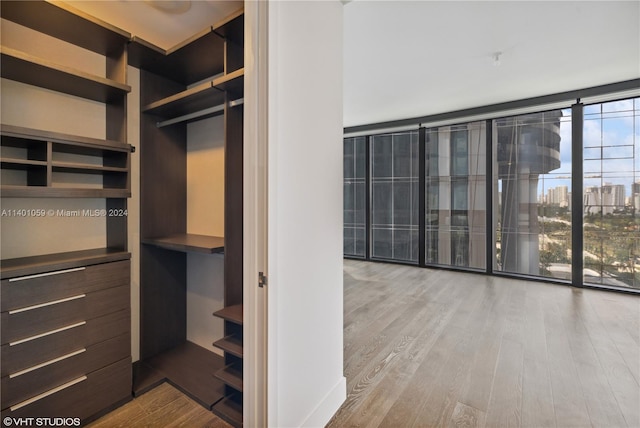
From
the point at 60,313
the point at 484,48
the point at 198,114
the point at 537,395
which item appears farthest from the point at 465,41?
the point at 60,313

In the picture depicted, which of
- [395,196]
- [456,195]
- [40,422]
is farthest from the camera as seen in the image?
[395,196]

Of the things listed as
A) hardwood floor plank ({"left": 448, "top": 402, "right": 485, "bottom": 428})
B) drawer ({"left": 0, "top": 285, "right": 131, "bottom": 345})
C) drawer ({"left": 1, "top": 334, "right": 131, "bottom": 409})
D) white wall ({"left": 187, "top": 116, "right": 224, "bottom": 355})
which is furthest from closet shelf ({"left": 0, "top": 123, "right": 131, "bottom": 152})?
hardwood floor plank ({"left": 448, "top": 402, "right": 485, "bottom": 428})

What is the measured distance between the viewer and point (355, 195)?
644cm

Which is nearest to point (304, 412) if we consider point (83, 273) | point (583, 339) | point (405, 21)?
point (83, 273)

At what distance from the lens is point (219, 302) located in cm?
228

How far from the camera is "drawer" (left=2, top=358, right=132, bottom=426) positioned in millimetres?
1459

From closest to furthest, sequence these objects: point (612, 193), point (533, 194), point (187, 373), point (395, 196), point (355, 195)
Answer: point (187, 373) < point (612, 193) < point (533, 194) < point (395, 196) < point (355, 195)

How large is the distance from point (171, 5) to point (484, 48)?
275 cm

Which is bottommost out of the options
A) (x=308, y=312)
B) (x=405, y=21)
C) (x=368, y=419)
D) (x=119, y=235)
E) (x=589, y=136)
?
(x=368, y=419)

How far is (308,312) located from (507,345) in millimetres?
2056

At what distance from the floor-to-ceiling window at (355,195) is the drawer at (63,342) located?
4.98m

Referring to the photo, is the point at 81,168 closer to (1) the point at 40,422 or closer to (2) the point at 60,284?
A: (2) the point at 60,284

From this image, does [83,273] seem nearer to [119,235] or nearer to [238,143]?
[119,235]

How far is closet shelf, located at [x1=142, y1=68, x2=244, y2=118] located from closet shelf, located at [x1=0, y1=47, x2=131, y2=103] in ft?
0.79
